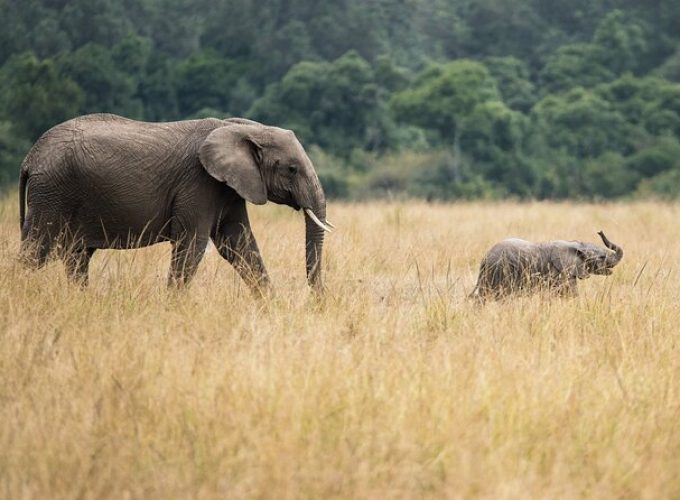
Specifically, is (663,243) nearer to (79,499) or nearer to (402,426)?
(402,426)

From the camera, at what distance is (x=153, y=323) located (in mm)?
5574

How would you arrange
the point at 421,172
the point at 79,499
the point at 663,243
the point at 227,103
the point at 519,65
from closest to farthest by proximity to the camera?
the point at 79,499 → the point at 663,243 → the point at 421,172 → the point at 227,103 → the point at 519,65

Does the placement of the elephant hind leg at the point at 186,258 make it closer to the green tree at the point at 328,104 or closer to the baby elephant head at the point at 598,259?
the baby elephant head at the point at 598,259

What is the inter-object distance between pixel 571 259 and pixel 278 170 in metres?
1.92

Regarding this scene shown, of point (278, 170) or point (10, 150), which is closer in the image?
point (278, 170)

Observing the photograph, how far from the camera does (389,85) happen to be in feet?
115

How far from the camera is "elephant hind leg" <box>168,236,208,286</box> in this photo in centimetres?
712

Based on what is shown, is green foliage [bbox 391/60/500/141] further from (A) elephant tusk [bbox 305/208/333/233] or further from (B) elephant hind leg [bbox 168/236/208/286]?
(B) elephant hind leg [bbox 168/236/208/286]

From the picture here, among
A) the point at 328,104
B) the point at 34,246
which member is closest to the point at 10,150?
the point at 328,104

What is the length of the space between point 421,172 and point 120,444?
28.0 metres

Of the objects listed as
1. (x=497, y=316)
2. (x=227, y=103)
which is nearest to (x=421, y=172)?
(x=227, y=103)

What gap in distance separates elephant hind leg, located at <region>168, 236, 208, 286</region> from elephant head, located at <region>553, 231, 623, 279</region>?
223 centimetres

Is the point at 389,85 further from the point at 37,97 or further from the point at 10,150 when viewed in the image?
the point at 10,150

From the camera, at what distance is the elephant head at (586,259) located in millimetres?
7762
